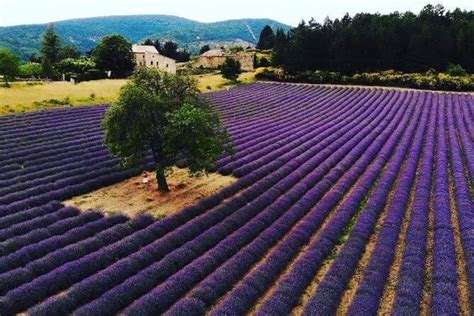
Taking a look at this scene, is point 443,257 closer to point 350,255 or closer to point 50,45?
point 350,255

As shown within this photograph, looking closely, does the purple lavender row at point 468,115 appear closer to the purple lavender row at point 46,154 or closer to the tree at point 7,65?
the purple lavender row at point 46,154

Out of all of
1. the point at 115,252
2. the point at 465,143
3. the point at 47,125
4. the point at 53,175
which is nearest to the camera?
the point at 115,252

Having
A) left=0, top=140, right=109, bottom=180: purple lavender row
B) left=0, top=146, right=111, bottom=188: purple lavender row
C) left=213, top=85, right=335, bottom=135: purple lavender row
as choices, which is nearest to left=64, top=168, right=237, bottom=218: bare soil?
left=0, top=146, right=111, bottom=188: purple lavender row

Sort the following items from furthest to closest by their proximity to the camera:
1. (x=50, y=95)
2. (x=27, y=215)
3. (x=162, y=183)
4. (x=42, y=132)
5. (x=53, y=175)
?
(x=50, y=95) → (x=42, y=132) → (x=53, y=175) → (x=162, y=183) → (x=27, y=215)

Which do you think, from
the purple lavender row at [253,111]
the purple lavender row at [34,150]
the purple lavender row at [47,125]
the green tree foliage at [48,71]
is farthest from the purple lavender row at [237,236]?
the green tree foliage at [48,71]

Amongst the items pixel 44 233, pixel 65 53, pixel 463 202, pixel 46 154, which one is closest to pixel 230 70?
pixel 65 53

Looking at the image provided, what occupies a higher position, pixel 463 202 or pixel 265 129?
pixel 265 129

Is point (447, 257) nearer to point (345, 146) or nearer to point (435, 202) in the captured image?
point (435, 202)

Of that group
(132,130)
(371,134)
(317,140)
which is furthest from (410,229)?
(371,134)
